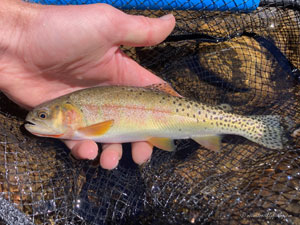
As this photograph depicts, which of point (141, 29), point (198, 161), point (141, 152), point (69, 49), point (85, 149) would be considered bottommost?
point (198, 161)

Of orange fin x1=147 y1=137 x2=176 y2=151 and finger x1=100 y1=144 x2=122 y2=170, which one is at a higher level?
orange fin x1=147 y1=137 x2=176 y2=151

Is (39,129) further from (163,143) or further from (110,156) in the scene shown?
(163,143)

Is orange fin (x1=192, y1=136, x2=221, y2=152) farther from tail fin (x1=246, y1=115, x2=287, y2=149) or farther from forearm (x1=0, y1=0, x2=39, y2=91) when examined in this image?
forearm (x1=0, y1=0, x2=39, y2=91)

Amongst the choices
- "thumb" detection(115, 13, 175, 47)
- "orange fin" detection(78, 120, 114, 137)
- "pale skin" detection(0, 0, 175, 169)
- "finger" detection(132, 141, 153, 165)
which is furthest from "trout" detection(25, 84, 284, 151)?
"thumb" detection(115, 13, 175, 47)

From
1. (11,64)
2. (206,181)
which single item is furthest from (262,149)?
(11,64)

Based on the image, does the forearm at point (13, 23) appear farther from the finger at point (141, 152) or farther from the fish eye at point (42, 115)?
the finger at point (141, 152)

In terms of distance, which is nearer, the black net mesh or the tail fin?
the black net mesh

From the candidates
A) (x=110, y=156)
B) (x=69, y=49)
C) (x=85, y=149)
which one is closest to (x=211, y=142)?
(x=110, y=156)
